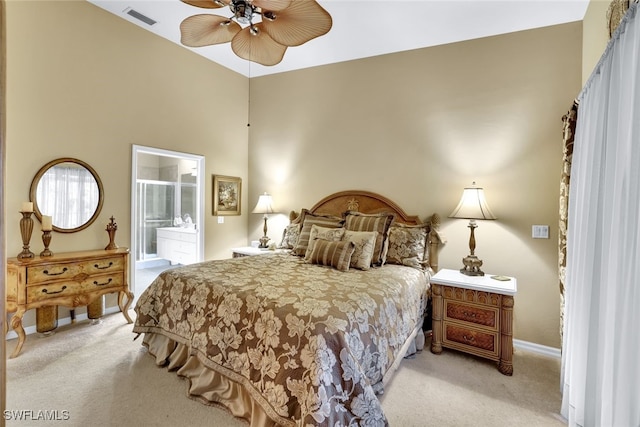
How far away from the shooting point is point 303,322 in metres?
1.68

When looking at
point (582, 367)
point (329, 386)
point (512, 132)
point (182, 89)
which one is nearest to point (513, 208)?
point (512, 132)

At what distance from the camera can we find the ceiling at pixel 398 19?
2.79 m

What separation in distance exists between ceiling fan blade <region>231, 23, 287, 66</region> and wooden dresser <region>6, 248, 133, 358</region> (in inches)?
97.7

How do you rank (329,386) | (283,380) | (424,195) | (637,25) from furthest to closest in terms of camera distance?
(424,195) → (283,380) → (329,386) → (637,25)

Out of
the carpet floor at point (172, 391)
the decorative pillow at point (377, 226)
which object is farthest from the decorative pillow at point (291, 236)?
the carpet floor at point (172, 391)

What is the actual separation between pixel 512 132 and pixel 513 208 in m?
0.77

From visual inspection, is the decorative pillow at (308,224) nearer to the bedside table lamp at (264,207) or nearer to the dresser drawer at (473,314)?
the bedside table lamp at (264,207)

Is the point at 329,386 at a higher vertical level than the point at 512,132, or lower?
lower

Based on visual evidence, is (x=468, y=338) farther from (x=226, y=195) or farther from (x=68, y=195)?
(x=68, y=195)

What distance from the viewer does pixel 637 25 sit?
4.21 ft

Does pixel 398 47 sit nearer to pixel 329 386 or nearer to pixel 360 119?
pixel 360 119

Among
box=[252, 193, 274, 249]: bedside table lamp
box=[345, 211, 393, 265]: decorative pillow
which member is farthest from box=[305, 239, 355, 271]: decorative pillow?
box=[252, 193, 274, 249]: bedside table lamp

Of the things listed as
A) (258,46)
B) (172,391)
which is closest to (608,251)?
(258,46)

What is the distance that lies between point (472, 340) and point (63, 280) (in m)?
3.83
